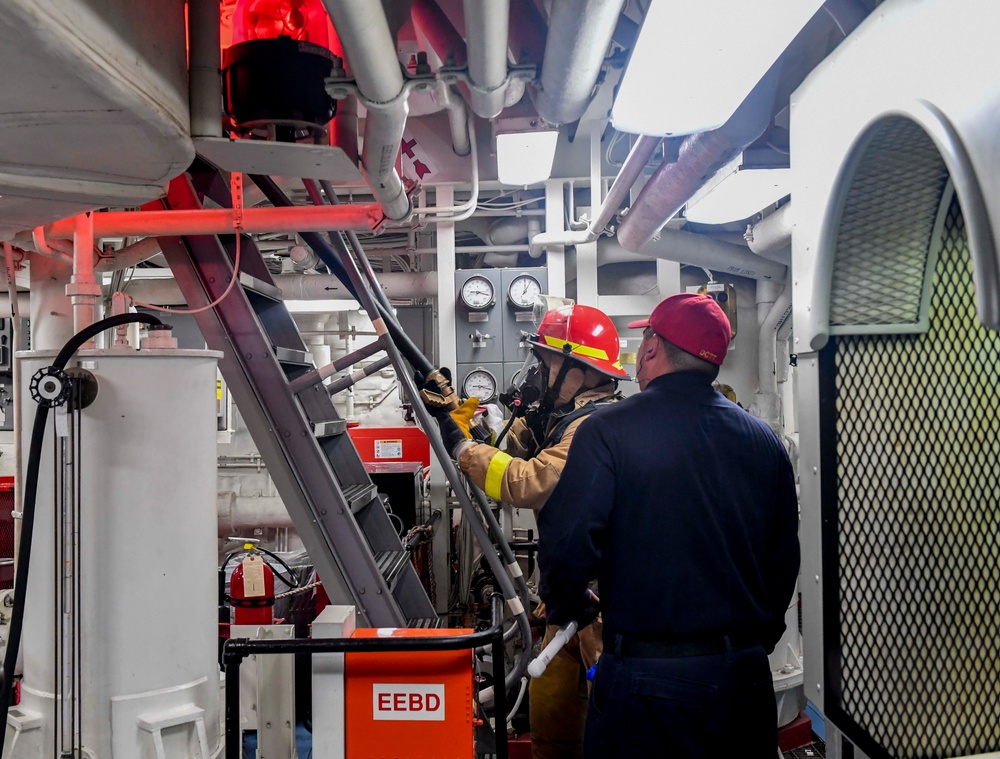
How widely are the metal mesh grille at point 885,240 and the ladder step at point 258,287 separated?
2.31 m

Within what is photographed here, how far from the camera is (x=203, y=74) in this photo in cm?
169

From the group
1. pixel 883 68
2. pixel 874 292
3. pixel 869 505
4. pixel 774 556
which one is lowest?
pixel 774 556

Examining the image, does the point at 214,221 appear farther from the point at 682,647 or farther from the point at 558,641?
the point at 682,647

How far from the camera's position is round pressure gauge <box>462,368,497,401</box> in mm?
4930

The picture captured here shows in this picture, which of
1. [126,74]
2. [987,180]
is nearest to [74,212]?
[126,74]

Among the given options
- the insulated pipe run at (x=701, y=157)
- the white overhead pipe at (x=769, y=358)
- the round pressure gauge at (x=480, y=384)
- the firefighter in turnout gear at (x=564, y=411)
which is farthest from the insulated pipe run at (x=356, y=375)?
the white overhead pipe at (x=769, y=358)

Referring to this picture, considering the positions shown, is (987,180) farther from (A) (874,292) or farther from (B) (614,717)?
(B) (614,717)

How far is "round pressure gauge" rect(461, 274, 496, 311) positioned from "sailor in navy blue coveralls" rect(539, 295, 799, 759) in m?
3.05

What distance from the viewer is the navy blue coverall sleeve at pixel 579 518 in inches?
71.1

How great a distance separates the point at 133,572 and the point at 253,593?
2.39 feet

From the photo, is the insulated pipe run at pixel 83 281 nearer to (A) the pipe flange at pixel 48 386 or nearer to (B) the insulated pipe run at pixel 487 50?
(A) the pipe flange at pixel 48 386

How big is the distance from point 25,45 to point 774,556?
2.09 m

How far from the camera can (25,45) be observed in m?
1.02

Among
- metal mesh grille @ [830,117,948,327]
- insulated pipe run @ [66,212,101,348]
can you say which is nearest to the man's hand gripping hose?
metal mesh grille @ [830,117,948,327]
